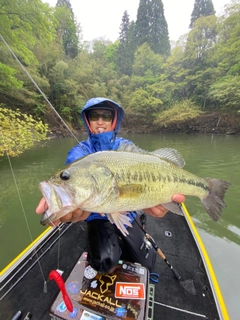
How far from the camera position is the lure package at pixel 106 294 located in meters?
1.58

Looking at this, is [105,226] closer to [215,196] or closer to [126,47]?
[215,196]

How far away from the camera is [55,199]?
4.19 ft

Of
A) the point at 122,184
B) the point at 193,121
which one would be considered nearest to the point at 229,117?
the point at 193,121

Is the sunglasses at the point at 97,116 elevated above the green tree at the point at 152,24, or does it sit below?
below

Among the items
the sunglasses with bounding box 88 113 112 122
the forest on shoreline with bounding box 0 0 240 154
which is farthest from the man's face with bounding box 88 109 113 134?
the forest on shoreline with bounding box 0 0 240 154

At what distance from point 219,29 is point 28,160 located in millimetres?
29887

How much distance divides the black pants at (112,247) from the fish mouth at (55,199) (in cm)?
96

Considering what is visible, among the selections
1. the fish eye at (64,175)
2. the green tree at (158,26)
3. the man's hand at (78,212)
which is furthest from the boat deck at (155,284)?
the green tree at (158,26)

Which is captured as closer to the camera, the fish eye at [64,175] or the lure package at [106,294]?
the fish eye at [64,175]

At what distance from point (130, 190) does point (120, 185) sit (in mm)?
95

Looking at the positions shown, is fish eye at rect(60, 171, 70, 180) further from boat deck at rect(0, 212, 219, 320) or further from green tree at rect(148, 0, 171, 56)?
green tree at rect(148, 0, 171, 56)

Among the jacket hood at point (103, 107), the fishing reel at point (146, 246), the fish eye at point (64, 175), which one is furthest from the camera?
the jacket hood at point (103, 107)

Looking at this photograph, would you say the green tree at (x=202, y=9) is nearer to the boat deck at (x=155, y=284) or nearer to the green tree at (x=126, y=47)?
the green tree at (x=126, y=47)

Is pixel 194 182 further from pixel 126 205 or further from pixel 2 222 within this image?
pixel 2 222
